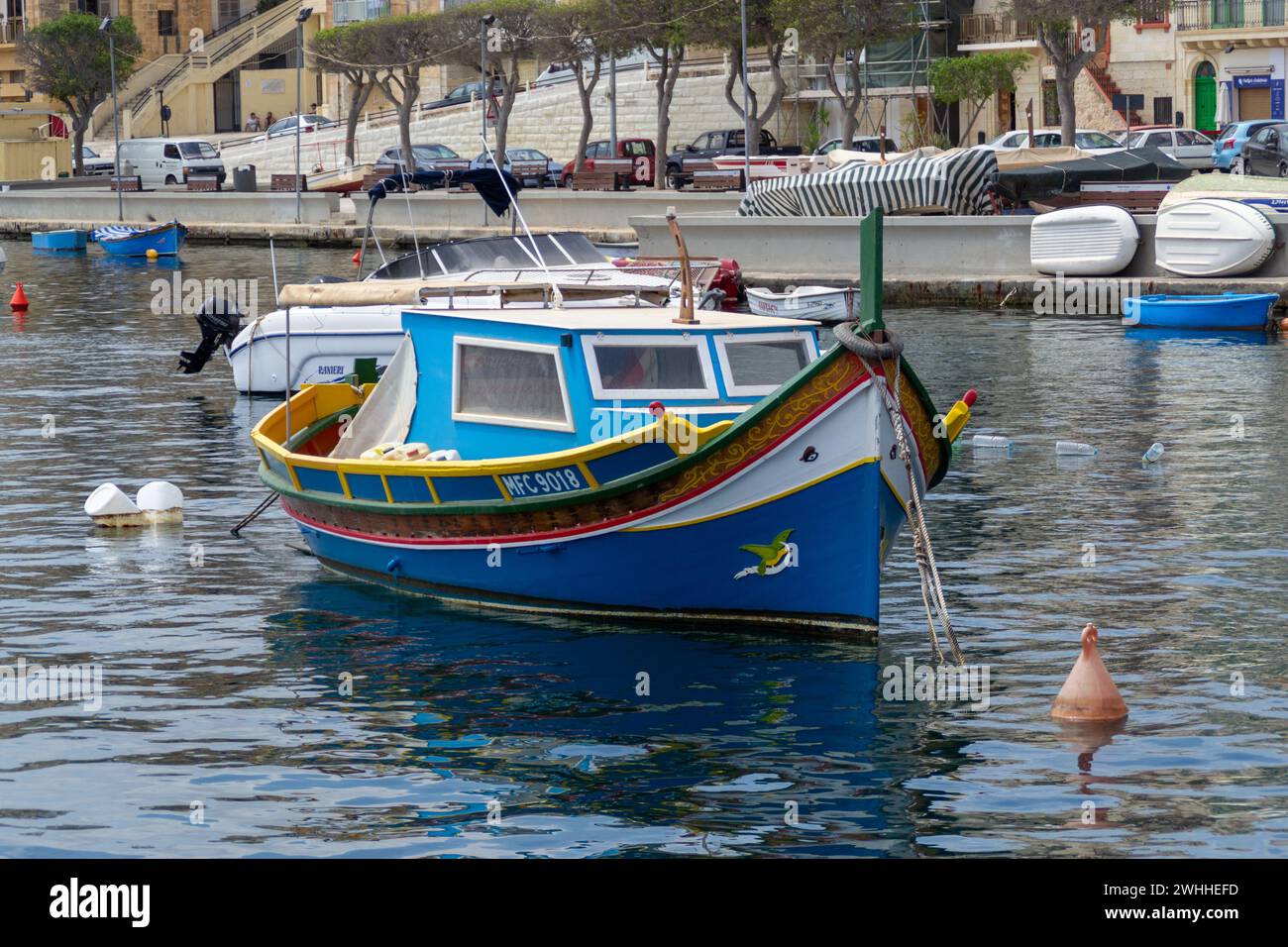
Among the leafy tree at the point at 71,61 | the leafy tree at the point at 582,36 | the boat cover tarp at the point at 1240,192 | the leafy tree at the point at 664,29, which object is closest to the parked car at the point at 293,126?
the leafy tree at the point at 71,61

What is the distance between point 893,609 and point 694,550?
1.94 meters

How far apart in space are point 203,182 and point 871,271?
58.4 m

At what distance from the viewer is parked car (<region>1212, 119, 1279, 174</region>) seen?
48.2m

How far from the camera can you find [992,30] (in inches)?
2879

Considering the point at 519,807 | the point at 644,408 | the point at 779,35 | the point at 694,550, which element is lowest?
the point at 519,807

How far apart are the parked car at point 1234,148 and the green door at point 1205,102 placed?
18343mm

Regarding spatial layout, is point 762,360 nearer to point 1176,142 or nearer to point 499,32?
point 1176,142

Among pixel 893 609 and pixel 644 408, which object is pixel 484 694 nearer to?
pixel 644 408

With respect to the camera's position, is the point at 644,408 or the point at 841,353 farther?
Result: the point at 644,408

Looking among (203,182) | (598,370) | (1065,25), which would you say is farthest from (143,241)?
(598,370)

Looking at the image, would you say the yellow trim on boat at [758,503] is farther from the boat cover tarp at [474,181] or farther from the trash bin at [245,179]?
the trash bin at [245,179]

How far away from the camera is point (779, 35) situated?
63.3 meters

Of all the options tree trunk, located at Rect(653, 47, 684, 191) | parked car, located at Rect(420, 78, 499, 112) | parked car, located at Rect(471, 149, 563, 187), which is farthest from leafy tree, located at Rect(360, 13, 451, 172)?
tree trunk, located at Rect(653, 47, 684, 191)

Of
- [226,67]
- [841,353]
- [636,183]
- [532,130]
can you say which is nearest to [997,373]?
[841,353]
